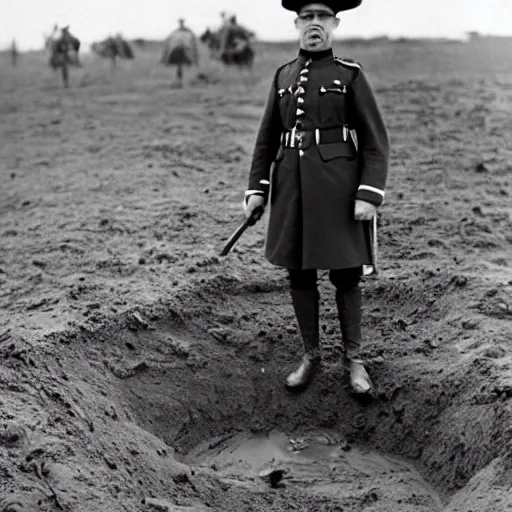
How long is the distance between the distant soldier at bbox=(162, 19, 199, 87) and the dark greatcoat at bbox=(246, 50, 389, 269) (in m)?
14.9

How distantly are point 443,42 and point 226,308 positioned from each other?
21.8m

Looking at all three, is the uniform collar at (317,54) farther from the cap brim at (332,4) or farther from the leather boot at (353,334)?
the leather boot at (353,334)

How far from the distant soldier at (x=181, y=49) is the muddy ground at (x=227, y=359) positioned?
11581 millimetres

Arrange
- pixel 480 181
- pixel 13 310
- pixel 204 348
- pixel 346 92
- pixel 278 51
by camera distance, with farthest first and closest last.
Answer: pixel 278 51 → pixel 480 181 → pixel 13 310 → pixel 204 348 → pixel 346 92

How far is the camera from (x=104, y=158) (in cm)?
835

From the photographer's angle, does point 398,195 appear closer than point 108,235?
No

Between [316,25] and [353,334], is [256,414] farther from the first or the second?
[316,25]

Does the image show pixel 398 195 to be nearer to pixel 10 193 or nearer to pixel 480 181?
pixel 480 181

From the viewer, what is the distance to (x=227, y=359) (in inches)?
157

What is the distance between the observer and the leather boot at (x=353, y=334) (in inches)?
142

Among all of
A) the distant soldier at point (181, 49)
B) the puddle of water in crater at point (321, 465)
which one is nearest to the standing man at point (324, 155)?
the puddle of water in crater at point (321, 465)

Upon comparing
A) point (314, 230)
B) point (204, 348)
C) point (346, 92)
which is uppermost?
point (346, 92)

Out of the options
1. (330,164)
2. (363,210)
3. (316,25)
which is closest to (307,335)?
(363,210)

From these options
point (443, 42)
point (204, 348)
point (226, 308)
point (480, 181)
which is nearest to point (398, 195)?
point (480, 181)
